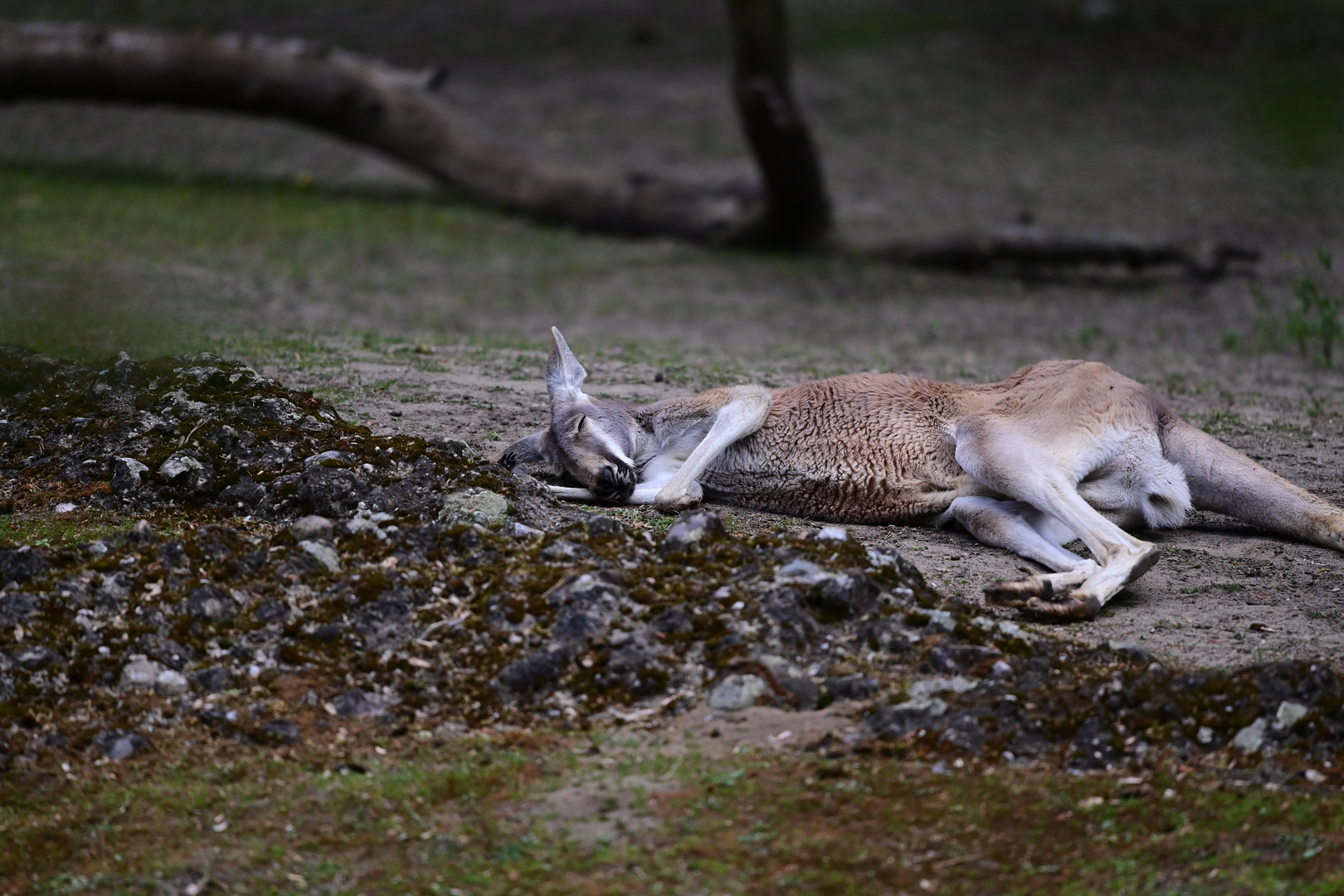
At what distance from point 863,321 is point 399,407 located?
17.9 ft

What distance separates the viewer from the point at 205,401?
548cm

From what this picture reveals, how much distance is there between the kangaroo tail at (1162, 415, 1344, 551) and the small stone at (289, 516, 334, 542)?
3416 millimetres

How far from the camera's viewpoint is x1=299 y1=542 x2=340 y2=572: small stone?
436 cm

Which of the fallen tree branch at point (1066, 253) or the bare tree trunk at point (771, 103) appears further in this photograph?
the bare tree trunk at point (771, 103)

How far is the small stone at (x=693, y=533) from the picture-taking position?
4.55m

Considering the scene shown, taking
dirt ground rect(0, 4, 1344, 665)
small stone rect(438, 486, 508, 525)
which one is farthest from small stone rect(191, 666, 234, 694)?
dirt ground rect(0, 4, 1344, 665)

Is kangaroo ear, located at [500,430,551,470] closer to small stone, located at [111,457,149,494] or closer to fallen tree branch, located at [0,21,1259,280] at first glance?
small stone, located at [111,457,149,494]

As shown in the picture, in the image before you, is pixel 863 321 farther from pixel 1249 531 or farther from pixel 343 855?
pixel 343 855

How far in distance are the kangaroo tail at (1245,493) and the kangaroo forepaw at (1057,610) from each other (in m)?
1.25

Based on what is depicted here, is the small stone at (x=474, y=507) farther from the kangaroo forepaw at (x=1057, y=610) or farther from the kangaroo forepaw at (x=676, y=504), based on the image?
the kangaroo forepaw at (x=1057, y=610)

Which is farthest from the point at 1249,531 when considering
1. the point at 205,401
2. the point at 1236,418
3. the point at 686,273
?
the point at 686,273

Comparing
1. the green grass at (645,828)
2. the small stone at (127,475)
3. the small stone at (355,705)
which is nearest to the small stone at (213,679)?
the green grass at (645,828)

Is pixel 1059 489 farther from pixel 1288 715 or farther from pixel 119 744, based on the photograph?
pixel 119 744

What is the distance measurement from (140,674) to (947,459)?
3.29 m
